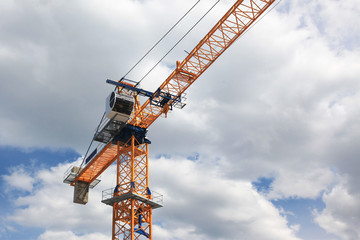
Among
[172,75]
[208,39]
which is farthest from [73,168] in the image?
[208,39]

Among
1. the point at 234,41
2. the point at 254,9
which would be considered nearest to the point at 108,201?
the point at 234,41

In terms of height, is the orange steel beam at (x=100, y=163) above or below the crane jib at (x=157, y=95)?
below

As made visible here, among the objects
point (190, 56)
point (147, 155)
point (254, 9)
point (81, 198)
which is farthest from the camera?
point (81, 198)

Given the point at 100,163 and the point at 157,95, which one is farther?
the point at 100,163

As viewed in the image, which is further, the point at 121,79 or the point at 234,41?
the point at 121,79

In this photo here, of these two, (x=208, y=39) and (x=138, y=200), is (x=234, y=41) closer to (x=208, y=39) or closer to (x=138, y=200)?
(x=208, y=39)

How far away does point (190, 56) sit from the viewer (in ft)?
147

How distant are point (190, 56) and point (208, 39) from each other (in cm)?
285

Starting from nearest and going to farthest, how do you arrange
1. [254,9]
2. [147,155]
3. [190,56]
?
[254,9]
[190,56]
[147,155]

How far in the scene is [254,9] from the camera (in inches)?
1603

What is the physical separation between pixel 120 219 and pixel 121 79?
1637 cm

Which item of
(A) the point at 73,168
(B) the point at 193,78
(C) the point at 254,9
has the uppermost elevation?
(C) the point at 254,9

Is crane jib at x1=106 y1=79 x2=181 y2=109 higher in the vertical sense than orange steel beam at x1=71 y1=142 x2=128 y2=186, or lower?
higher

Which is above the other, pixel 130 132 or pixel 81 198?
pixel 130 132
